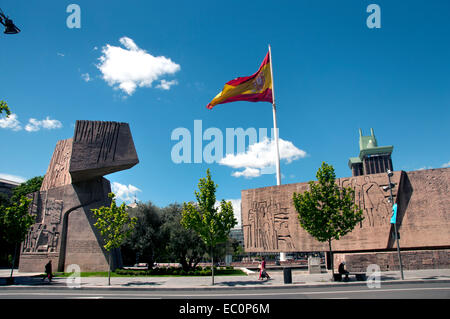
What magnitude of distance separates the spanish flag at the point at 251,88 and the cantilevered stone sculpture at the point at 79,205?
426 inches

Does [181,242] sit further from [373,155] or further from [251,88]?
[373,155]

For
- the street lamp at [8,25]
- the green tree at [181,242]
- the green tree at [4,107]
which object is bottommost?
the green tree at [181,242]

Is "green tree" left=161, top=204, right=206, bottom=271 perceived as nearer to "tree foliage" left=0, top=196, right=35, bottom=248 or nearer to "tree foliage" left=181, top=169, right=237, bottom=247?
"tree foliage" left=181, top=169, right=237, bottom=247

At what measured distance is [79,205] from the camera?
3083 cm

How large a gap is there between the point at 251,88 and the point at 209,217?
17.3 m

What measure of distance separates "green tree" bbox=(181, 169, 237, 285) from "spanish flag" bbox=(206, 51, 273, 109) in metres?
12.7

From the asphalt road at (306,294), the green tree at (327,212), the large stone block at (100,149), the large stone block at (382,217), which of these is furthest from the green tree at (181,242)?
the green tree at (327,212)

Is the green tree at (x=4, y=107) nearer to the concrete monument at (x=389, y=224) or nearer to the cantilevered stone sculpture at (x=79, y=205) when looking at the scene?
the cantilevered stone sculpture at (x=79, y=205)

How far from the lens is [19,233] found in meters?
Result: 22.5

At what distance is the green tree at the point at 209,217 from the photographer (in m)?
20.0

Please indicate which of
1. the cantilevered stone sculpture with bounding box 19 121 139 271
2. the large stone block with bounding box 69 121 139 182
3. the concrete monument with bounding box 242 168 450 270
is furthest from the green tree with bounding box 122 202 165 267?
the concrete monument with bounding box 242 168 450 270

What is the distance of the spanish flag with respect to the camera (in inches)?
1207

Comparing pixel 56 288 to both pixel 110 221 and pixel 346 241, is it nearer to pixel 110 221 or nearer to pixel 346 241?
pixel 110 221
